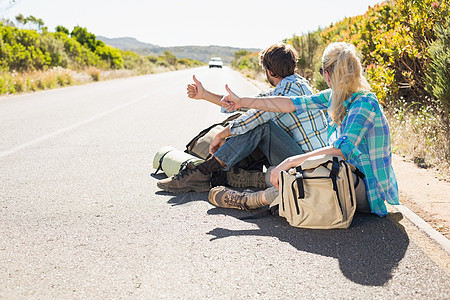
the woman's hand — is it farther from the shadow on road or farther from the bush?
the bush

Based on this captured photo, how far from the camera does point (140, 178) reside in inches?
199

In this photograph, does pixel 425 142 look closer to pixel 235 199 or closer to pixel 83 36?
pixel 235 199

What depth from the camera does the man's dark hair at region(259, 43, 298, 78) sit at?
4.30 meters

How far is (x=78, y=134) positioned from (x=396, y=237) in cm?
582

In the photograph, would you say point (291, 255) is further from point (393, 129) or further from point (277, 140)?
point (393, 129)

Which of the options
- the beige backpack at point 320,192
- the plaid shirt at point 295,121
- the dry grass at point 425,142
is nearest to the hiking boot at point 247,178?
the plaid shirt at point 295,121

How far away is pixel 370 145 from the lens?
11.3 ft

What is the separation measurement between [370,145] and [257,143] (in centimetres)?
114

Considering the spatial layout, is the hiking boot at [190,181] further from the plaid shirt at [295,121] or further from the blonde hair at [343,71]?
the blonde hair at [343,71]

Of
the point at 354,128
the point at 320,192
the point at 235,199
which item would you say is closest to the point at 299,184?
the point at 320,192

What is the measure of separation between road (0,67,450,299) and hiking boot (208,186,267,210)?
0.07 meters

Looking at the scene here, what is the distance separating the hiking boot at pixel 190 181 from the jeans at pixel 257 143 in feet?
0.85

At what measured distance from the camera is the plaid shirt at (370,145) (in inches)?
129

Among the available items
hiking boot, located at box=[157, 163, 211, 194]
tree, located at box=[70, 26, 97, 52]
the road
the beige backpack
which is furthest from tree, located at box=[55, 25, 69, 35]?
the beige backpack
